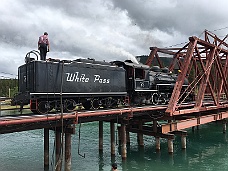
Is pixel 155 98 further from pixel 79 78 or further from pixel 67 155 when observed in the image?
pixel 67 155

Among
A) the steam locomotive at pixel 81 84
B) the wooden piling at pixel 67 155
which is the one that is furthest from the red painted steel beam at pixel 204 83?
the wooden piling at pixel 67 155

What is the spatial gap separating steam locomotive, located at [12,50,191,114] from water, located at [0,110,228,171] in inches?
139

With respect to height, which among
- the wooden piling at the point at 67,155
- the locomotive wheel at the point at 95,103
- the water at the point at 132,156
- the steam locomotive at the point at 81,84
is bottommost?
the water at the point at 132,156

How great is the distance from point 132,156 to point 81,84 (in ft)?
28.3

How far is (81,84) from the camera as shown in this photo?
13.9m

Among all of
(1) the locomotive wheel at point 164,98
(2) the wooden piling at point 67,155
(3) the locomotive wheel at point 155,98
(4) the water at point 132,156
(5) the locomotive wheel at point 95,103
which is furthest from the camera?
(1) the locomotive wheel at point 164,98

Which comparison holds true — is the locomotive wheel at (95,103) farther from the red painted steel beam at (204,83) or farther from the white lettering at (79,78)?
the red painted steel beam at (204,83)

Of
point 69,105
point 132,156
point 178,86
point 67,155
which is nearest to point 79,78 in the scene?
point 69,105

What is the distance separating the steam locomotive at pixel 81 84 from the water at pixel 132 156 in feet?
11.5

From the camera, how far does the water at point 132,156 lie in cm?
1667

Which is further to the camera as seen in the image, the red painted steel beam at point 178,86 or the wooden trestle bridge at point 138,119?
the red painted steel beam at point 178,86

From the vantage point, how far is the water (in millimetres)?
16672

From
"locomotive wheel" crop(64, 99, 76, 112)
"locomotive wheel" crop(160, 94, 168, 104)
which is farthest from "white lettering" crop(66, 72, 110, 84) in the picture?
"locomotive wheel" crop(160, 94, 168, 104)

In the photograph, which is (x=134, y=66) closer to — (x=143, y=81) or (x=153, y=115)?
(x=143, y=81)
